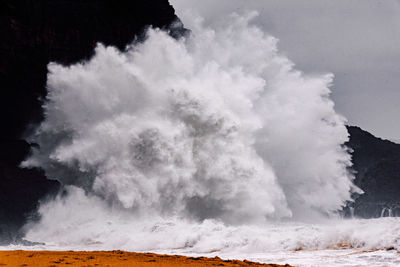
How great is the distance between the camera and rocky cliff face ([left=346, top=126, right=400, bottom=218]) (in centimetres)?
5536

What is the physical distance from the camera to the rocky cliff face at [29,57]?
941 inches

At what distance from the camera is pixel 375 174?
200 feet

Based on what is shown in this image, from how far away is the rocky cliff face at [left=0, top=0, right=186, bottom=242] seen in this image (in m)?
23.9

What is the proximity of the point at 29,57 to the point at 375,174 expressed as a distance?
5629 cm

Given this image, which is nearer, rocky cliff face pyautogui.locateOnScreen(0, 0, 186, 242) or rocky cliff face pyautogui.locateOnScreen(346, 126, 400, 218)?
rocky cliff face pyautogui.locateOnScreen(0, 0, 186, 242)

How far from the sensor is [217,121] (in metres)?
21.0

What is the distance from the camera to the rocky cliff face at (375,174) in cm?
5536

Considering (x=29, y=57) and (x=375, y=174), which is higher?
(x=375, y=174)

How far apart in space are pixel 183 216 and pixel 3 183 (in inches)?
506

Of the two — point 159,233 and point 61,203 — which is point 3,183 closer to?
point 61,203

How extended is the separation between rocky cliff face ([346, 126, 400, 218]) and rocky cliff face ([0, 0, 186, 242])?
1776 inches

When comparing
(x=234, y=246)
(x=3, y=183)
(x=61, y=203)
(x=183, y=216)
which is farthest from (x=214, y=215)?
(x=3, y=183)

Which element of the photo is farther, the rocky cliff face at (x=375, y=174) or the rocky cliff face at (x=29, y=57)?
the rocky cliff face at (x=375, y=174)

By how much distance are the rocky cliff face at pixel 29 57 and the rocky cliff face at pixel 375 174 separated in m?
45.1
